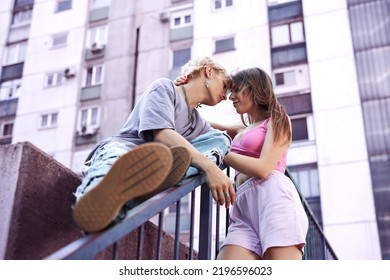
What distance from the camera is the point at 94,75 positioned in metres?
9.41

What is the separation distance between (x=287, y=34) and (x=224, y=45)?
41.5 inches

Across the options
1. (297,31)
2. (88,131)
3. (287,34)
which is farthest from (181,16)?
(88,131)

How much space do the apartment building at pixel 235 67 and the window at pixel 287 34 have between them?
0.05ft

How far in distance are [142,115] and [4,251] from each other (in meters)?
0.47

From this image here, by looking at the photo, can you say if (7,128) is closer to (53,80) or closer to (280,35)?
(53,80)

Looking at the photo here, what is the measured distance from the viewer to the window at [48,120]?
9.26m

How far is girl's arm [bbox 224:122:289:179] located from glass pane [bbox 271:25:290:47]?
660 cm

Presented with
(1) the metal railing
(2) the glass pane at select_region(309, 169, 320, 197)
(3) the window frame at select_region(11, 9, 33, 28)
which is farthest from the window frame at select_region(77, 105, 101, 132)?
(1) the metal railing

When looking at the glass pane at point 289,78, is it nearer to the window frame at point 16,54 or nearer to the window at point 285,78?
the window at point 285,78

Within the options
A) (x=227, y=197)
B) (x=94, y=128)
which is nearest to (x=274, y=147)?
(x=227, y=197)

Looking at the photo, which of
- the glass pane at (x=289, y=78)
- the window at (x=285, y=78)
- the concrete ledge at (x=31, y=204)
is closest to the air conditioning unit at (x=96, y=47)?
the window at (x=285, y=78)

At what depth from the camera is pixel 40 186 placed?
4.07ft

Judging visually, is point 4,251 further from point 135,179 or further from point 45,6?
point 45,6

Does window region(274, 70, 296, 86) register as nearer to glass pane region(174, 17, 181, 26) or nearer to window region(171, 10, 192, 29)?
window region(171, 10, 192, 29)
